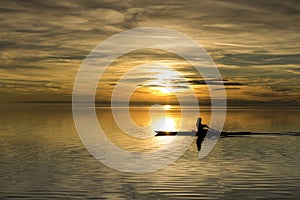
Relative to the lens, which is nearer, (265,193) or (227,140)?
(265,193)

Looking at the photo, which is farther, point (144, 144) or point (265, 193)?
point (144, 144)

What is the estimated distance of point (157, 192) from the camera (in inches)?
987

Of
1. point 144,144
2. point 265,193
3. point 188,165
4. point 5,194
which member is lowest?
point 265,193

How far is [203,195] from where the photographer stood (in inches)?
953

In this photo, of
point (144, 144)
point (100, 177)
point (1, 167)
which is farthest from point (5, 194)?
point (144, 144)

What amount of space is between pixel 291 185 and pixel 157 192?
25.7ft

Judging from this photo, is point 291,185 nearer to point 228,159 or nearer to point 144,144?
point 228,159

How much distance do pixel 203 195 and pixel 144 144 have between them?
2597 cm

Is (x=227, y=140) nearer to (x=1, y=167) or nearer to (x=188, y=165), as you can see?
(x=188, y=165)

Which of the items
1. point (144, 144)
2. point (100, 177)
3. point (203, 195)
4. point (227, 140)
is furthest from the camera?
point (227, 140)

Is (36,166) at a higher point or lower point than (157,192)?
higher

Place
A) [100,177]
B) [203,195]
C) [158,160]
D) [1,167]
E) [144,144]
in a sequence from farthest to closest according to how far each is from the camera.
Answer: [144,144] → [158,160] → [1,167] → [100,177] → [203,195]

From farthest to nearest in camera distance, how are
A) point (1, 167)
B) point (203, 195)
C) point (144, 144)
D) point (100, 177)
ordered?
1. point (144, 144)
2. point (1, 167)
3. point (100, 177)
4. point (203, 195)

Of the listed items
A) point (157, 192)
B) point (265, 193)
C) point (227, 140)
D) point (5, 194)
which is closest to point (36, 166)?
point (5, 194)
